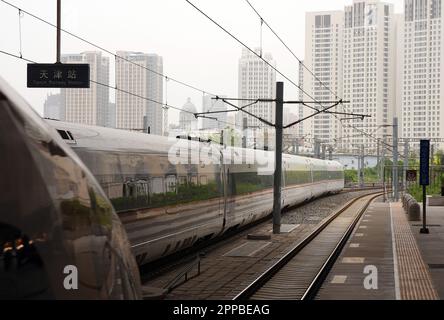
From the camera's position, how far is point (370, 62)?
92.9 meters

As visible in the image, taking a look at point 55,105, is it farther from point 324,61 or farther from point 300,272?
point 324,61

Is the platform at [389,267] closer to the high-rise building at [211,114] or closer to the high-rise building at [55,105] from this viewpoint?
the high-rise building at [211,114]

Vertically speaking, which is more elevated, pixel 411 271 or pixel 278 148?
pixel 278 148

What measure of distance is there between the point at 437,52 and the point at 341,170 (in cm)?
4714

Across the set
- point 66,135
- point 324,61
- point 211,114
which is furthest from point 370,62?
point 66,135

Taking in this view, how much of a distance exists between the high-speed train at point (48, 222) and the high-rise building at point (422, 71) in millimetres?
94605

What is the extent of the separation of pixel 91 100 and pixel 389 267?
23.4 meters

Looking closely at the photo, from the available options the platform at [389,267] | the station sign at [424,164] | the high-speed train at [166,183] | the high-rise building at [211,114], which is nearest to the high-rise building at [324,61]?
the high-rise building at [211,114]

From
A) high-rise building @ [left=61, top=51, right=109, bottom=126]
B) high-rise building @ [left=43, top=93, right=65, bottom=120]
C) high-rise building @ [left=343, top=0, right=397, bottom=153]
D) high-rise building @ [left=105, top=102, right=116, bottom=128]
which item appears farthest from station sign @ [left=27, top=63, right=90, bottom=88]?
high-rise building @ [left=343, top=0, right=397, bottom=153]

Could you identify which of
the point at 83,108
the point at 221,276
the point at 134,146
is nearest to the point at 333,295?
the point at 221,276

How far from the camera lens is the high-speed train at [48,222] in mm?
2025

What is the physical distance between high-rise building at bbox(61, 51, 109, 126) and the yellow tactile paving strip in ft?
56.3

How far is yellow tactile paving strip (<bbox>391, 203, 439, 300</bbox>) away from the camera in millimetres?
11430

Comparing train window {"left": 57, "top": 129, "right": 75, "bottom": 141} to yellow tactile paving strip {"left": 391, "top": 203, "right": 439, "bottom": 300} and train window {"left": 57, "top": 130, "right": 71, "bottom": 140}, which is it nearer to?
train window {"left": 57, "top": 130, "right": 71, "bottom": 140}
